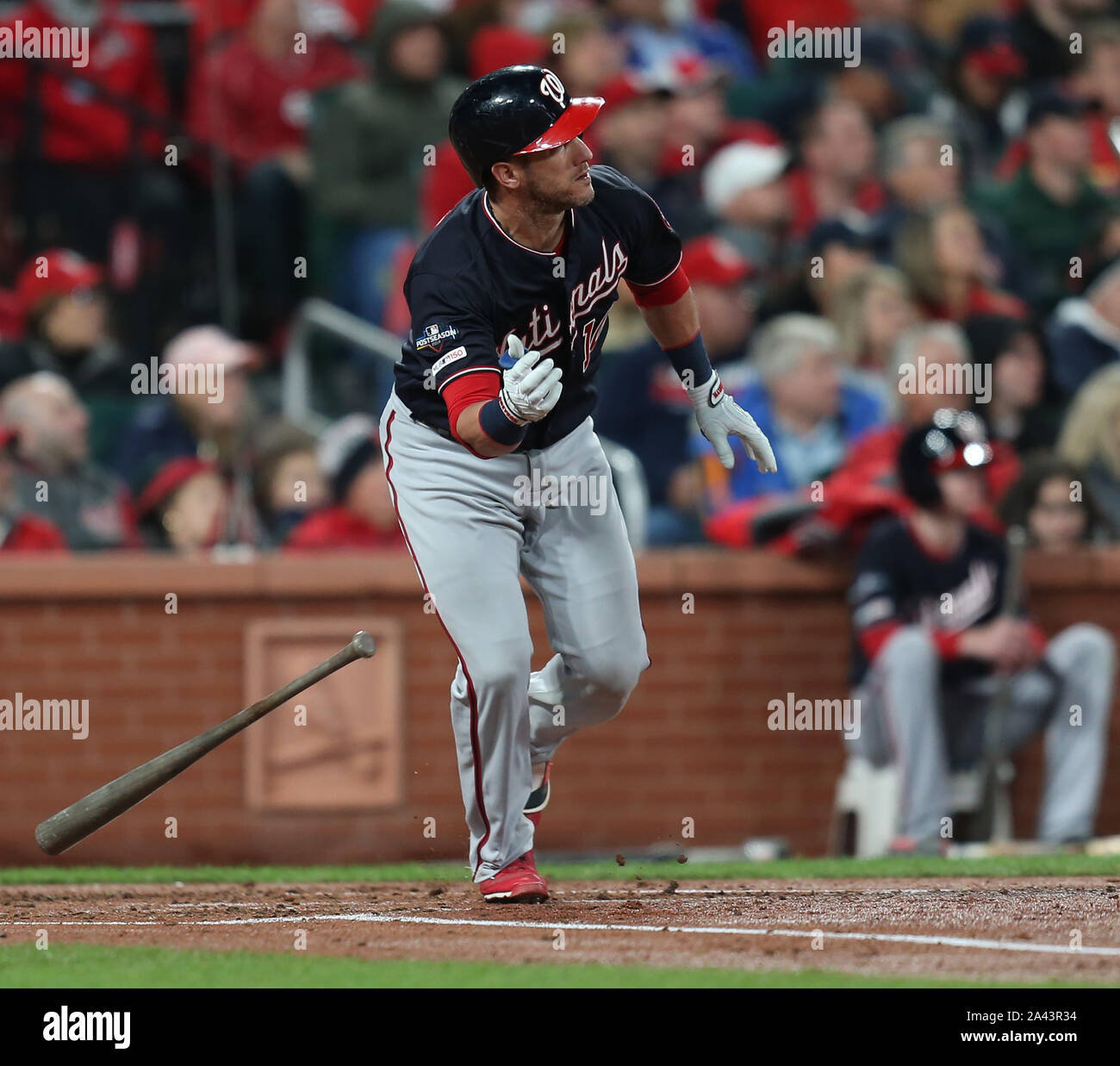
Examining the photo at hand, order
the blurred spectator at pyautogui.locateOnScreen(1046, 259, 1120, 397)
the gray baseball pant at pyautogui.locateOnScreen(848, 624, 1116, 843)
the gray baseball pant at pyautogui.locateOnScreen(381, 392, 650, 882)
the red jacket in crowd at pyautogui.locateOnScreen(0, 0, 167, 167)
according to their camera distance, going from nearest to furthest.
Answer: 1. the gray baseball pant at pyautogui.locateOnScreen(381, 392, 650, 882)
2. the gray baseball pant at pyautogui.locateOnScreen(848, 624, 1116, 843)
3. the blurred spectator at pyautogui.locateOnScreen(1046, 259, 1120, 397)
4. the red jacket in crowd at pyautogui.locateOnScreen(0, 0, 167, 167)

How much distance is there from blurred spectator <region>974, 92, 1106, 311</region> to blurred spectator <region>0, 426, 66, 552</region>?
4953mm

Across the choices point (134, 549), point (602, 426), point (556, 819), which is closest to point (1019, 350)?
point (602, 426)

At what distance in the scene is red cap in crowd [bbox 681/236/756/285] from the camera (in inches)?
370

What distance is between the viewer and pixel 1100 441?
9164mm

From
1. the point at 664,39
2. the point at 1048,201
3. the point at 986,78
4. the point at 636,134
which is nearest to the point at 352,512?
the point at 636,134

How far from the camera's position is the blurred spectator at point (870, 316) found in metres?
9.55

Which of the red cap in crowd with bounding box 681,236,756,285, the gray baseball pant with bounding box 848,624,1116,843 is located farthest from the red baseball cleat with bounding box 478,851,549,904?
the red cap in crowd with bounding box 681,236,756,285

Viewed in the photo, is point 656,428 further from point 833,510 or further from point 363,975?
point 363,975

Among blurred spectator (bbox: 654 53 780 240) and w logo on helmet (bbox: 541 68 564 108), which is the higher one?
blurred spectator (bbox: 654 53 780 240)

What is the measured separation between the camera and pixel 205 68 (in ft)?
33.9

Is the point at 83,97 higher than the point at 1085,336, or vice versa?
the point at 83,97

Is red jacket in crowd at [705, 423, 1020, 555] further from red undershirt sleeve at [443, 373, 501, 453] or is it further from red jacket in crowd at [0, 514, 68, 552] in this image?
red undershirt sleeve at [443, 373, 501, 453]

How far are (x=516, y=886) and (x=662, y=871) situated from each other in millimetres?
1485
